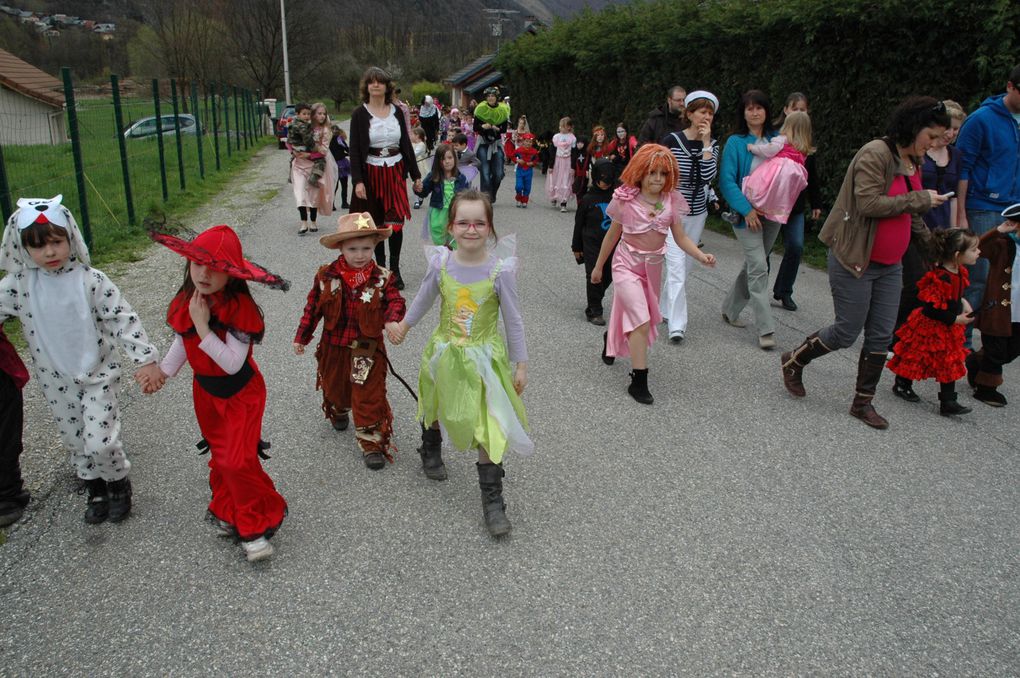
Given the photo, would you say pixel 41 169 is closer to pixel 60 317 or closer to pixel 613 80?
pixel 60 317

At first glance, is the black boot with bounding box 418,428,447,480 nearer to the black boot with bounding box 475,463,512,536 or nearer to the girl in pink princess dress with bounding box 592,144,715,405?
the black boot with bounding box 475,463,512,536

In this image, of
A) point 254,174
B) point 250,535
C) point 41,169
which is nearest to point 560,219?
point 41,169

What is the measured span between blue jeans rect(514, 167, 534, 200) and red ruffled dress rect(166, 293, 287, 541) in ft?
38.0

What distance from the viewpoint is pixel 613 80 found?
1767 cm

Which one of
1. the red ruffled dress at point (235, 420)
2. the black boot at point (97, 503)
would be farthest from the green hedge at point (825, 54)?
the black boot at point (97, 503)

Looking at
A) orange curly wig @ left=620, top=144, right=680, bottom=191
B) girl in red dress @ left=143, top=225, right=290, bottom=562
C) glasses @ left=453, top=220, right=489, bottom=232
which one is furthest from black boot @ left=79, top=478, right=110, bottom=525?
orange curly wig @ left=620, top=144, right=680, bottom=191

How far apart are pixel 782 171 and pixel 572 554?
4.13m

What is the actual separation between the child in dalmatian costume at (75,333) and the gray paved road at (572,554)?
294 mm

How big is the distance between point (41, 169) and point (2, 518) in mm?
8313

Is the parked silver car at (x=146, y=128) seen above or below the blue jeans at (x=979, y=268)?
above

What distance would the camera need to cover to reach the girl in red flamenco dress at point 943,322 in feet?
15.8

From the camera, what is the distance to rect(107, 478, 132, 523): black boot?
3371 millimetres

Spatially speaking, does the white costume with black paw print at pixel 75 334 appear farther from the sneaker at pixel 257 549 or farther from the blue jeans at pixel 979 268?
the blue jeans at pixel 979 268

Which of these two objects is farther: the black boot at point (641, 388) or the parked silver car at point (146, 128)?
the parked silver car at point (146, 128)
